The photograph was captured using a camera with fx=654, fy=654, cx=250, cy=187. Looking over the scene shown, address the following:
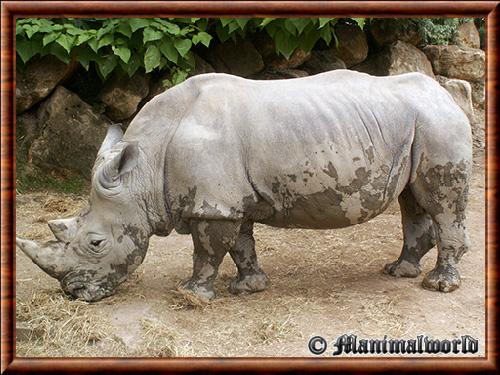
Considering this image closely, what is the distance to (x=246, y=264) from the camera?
557 centimetres

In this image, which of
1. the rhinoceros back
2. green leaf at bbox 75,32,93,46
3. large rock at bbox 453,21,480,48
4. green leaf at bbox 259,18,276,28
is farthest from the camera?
large rock at bbox 453,21,480,48

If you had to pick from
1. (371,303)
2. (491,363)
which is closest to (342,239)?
(371,303)

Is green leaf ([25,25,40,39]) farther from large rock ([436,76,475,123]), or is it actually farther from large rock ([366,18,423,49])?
large rock ([436,76,475,123])

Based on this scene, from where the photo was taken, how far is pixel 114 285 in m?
5.18

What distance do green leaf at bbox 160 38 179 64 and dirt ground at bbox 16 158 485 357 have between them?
2439mm

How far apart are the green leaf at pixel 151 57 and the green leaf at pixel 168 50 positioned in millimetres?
77

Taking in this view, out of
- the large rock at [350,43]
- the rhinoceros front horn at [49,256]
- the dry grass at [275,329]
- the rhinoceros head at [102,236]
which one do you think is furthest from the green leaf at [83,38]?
the dry grass at [275,329]

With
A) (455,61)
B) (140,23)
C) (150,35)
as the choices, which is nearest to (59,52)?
(140,23)

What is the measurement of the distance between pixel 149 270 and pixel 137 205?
47.9 inches

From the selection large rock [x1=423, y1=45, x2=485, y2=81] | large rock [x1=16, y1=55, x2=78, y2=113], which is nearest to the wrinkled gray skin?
large rock [x1=16, y1=55, x2=78, y2=113]

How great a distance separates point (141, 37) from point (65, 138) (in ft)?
5.31

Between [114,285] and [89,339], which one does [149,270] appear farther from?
[89,339]

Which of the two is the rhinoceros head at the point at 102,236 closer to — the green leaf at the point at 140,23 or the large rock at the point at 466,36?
the green leaf at the point at 140,23

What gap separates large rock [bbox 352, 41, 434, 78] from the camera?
873 cm
